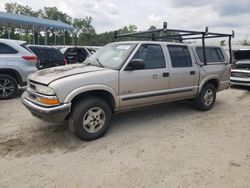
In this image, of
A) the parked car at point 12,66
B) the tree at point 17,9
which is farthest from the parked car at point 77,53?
the tree at point 17,9

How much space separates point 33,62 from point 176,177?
5.87m

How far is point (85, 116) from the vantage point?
13.5 feet

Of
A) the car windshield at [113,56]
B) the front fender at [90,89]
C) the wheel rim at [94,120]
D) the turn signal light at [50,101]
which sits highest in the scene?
the car windshield at [113,56]

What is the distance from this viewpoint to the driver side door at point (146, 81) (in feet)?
14.9

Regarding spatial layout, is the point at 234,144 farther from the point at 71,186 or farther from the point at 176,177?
the point at 71,186

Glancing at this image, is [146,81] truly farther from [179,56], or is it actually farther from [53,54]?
[53,54]

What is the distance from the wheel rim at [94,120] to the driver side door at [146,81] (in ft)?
1.63

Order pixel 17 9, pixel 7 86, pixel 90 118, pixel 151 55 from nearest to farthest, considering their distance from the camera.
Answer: pixel 90 118 → pixel 151 55 → pixel 7 86 → pixel 17 9

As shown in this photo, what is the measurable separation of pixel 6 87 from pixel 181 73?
16.8 feet

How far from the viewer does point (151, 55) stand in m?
4.99

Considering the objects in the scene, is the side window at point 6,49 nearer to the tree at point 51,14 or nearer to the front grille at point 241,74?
the front grille at point 241,74

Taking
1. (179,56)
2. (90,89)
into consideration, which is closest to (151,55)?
Answer: (179,56)

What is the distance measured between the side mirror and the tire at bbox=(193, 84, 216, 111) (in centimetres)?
242

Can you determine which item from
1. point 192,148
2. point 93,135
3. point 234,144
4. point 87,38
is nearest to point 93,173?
point 93,135
